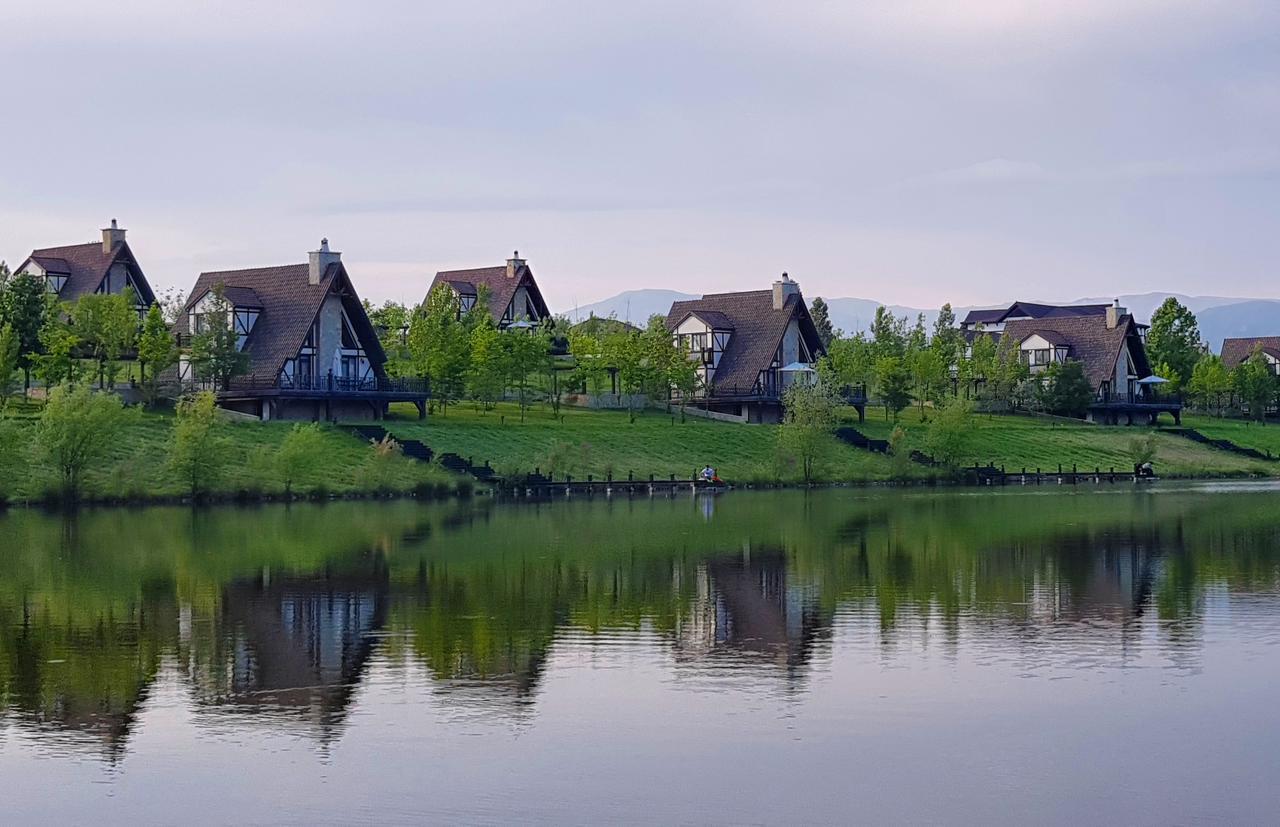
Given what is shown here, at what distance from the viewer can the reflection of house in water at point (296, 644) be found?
2175 centimetres

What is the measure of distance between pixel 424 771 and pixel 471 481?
5234 cm

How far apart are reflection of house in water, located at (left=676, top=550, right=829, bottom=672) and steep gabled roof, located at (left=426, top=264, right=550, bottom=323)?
79978mm

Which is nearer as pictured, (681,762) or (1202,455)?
(681,762)

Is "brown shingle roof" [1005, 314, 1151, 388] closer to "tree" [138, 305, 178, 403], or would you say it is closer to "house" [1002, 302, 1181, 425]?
"house" [1002, 302, 1181, 425]

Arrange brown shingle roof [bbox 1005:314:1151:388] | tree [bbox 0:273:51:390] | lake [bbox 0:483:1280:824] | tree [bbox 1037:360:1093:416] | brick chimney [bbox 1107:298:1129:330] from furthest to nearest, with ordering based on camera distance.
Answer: brick chimney [bbox 1107:298:1129:330] → brown shingle roof [bbox 1005:314:1151:388] → tree [bbox 1037:360:1093:416] → tree [bbox 0:273:51:390] → lake [bbox 0:483:1280:824]

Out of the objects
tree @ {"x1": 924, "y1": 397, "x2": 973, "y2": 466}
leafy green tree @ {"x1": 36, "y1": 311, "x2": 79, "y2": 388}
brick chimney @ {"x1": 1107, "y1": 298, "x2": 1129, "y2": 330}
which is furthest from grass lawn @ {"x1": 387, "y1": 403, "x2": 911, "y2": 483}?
brick chimney @ {"x1": 1107, "y1": 298, "x2": 1129, "y2": 330}

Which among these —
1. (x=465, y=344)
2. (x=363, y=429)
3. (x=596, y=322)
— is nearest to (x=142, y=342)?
(x=363, y=429)

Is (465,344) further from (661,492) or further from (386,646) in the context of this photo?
(386,646)

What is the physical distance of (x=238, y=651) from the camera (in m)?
25.6

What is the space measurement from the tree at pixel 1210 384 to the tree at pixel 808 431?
54.6 meters

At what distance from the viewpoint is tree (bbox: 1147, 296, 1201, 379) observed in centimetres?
12925

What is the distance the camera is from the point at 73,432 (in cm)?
5934

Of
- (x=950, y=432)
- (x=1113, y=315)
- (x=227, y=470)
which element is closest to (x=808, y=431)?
(x=950, y=432)

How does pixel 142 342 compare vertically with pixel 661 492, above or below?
above
